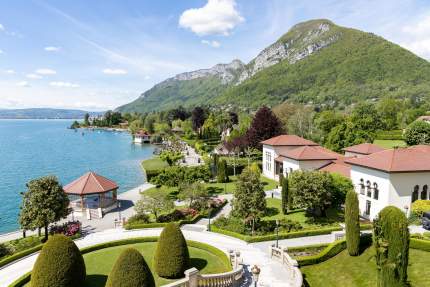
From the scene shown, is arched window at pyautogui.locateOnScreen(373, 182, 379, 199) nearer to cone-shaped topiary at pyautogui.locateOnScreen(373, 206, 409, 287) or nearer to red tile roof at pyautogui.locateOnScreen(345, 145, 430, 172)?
red tile roof at pyautogui.locateOnScreen(345, 145, 430, 172)

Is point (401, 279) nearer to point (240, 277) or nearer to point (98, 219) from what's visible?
point (240, 277)

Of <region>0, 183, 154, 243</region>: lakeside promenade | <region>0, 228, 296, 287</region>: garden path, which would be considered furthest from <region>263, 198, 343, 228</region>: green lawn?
<region>0, 183, 154, 243</region>: lakeside promenade

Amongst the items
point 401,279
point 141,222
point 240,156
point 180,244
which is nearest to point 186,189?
point 141,222

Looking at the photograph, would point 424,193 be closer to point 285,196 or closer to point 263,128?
point 285,196

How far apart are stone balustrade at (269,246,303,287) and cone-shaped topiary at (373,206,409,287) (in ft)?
13.8

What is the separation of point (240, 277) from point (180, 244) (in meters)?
3.68

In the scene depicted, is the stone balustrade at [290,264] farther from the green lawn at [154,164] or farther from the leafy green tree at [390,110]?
the leafy green tree at [390,110]

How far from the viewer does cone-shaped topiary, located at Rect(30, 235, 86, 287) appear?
13430mm

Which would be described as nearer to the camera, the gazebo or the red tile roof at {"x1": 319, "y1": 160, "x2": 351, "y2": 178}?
the gazebo

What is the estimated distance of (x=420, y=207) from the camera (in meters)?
24.9

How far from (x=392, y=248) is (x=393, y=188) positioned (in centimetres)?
1513

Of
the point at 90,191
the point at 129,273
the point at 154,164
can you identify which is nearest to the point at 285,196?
the point at 90,191

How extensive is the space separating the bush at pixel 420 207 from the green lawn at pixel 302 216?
5.89 metres

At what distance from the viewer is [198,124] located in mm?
125500
